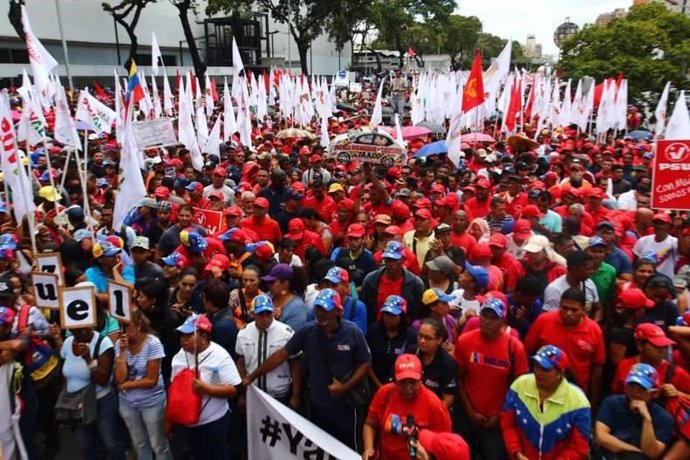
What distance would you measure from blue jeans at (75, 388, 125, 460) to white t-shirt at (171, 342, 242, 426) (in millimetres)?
684

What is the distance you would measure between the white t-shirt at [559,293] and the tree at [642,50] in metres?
21.4

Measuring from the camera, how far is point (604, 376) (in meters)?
4.31

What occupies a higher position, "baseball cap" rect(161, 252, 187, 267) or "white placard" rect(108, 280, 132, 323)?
"white placard" rect(108, 280, 132, 323)

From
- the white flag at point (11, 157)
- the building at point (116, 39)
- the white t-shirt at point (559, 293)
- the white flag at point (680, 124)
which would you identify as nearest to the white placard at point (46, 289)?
the white flag at point (11, 157)

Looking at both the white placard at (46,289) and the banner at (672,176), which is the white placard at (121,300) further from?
the banner at (672,176)

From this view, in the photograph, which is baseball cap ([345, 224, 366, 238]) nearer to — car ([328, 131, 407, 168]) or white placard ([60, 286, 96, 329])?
white placard ([60, 286, 96, 329])

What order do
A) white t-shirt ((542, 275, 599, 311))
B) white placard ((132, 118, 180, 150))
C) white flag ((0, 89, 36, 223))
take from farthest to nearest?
white placard ((132, 118, 180, 150)) < white flag ((0, 89, 36, 223)) < white t-shirt ((542, 275, 599, 311))

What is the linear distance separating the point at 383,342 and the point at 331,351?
0.49 m

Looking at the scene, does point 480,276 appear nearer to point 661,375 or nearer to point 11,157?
point 661,375

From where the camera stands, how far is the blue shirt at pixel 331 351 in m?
4.10

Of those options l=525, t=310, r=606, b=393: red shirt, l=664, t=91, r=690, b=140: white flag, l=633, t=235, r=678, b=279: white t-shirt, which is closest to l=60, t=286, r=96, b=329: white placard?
l=525, t=310, r=606, b=393: red shirt

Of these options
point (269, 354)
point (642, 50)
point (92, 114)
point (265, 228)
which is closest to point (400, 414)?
point (269, 354)

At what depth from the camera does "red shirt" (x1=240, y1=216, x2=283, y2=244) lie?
689cm

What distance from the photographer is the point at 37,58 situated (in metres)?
8.90
